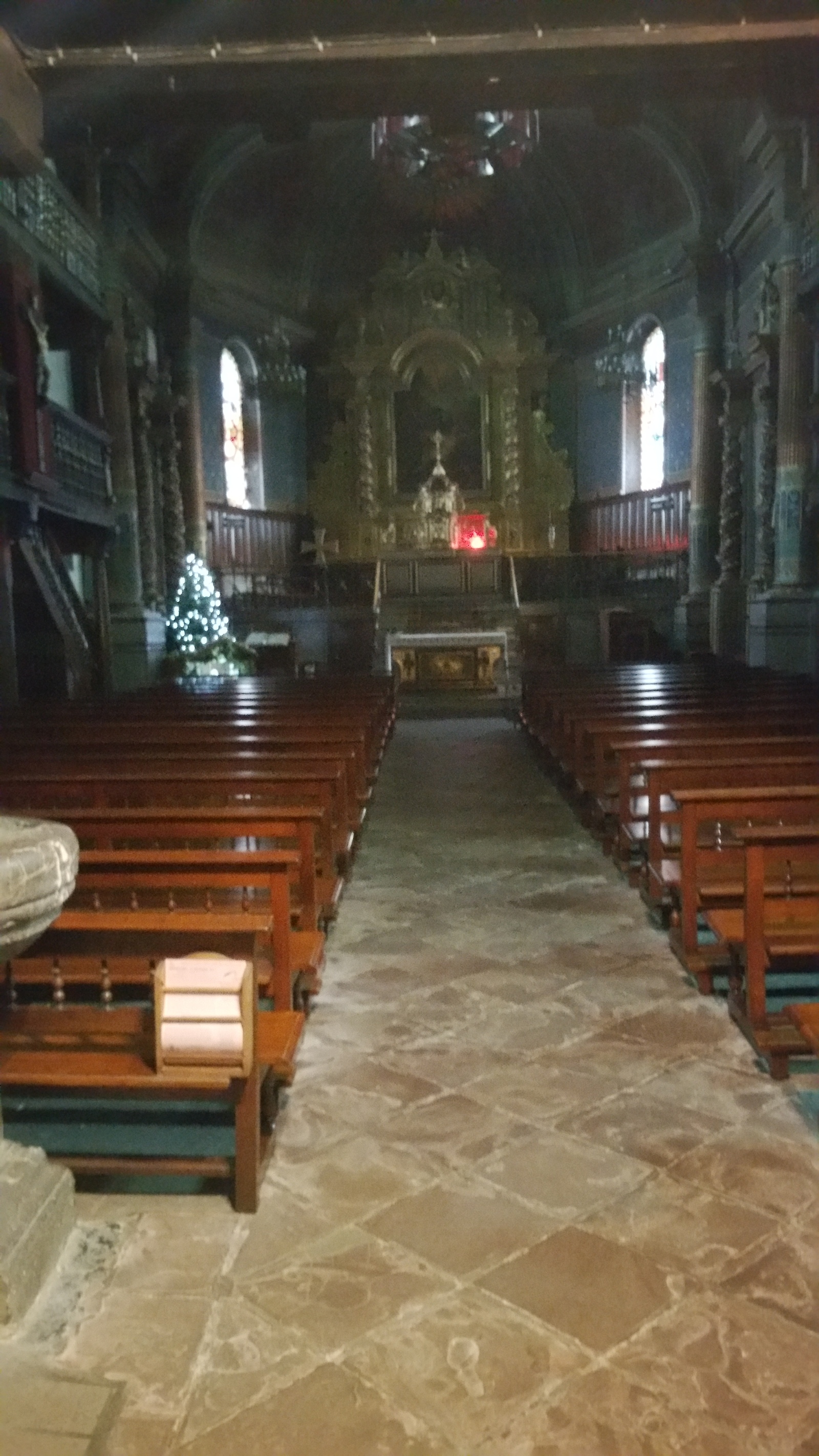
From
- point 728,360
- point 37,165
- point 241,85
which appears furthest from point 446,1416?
point 728,360

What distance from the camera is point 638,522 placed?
19.8 m

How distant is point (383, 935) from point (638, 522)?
51.9 feet

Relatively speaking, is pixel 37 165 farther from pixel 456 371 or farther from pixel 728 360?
pixel 456 371

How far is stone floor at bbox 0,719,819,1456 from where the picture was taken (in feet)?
6.91

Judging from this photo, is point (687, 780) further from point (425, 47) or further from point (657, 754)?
point (425, 47)

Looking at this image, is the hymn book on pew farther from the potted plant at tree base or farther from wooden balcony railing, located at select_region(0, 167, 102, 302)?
the potted plant at tree base

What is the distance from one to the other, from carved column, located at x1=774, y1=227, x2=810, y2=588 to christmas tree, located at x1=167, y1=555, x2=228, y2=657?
749cm

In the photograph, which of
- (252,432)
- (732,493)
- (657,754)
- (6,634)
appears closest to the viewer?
(657,754)

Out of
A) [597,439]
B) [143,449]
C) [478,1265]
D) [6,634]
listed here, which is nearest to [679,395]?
[597,439]

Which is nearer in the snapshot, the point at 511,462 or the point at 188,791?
the point at 188,791

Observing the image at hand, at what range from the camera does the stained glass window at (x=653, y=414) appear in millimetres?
19281

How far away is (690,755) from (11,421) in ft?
23.9

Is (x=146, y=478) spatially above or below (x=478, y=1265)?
above

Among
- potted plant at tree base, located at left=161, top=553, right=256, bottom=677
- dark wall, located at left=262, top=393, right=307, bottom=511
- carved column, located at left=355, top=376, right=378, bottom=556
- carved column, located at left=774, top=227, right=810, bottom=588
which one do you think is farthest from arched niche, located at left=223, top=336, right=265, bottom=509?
carved column, located at left=774, top=227, right=810, bottom=588
